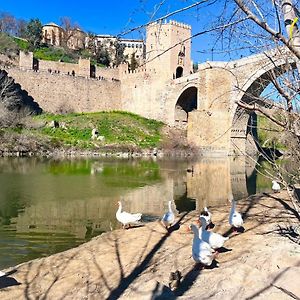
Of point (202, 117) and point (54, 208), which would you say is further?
point (202, 117)

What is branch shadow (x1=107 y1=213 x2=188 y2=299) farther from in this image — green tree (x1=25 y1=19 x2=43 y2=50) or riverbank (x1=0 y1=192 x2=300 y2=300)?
green tree (x1=25 y1=19 x2=43 y2=50)

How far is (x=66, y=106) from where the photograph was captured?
128 feet

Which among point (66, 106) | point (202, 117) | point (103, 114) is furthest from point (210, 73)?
point (66, 106)

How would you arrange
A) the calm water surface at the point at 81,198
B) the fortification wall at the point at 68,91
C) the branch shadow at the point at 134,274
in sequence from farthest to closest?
1. the fortification wall at the point at 68,91
2. the calm water surface at the point at 81,198
3. the branch shadow at the point at 134,274

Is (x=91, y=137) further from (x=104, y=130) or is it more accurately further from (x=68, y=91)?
(x=68, y=91)

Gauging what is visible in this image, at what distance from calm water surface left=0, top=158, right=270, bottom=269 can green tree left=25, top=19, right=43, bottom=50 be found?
37026mm

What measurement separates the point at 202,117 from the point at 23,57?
1885 centimetres

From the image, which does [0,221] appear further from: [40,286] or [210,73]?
[210,73]

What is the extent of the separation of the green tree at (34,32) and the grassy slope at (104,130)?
1957cm

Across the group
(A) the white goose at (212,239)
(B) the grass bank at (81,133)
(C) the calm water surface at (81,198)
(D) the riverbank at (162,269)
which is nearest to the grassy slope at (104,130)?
(B) the grass bank at (81,133)

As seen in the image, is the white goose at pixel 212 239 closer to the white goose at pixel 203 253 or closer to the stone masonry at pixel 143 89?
the white goose at pixel 203 253

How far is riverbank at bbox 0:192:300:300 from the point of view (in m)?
3.70

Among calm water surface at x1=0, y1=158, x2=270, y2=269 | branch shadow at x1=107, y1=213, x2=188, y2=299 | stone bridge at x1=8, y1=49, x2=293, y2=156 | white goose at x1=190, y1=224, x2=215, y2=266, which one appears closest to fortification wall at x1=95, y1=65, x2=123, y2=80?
stone bridge at x1=8, y1=49, x2=293, y2=156

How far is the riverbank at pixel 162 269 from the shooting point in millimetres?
3698
